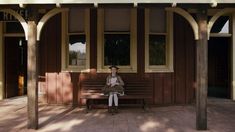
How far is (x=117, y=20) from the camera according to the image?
12.0 m

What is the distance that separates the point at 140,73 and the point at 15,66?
4735 mm

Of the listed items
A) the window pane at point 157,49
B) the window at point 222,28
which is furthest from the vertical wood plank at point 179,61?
the window at point 222,28

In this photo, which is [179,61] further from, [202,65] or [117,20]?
[202,65]

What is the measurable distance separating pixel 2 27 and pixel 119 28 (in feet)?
13.1

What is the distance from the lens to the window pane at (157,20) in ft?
39.8

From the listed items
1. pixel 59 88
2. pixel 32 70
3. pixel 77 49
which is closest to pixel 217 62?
pixel 77 49

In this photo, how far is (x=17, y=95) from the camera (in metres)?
14.2

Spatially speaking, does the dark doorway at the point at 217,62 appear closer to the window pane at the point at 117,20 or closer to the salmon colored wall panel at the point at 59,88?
the window pane at the point at 117,20

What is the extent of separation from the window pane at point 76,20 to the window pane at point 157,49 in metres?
2.14

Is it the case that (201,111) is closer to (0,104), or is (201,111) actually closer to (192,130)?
(192,130)

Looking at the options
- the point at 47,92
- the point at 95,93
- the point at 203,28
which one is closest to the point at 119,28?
the point at 95,93

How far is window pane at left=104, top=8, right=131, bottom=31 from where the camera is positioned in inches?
473

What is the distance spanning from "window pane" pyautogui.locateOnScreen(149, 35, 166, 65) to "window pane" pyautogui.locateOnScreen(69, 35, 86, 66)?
203 cm

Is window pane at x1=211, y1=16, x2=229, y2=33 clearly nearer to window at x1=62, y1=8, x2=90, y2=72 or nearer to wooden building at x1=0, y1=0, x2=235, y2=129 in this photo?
wooden building at x1=0, y1=0, x2=235, y2=129
